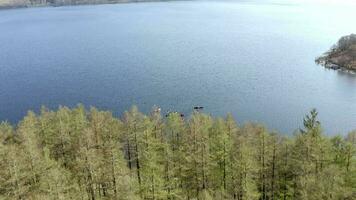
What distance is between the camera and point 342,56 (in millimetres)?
176125

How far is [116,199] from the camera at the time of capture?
47500mm

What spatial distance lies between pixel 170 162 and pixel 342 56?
144 metres

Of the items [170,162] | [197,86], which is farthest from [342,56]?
[170,162]

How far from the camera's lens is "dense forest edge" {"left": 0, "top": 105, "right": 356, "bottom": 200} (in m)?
48.2

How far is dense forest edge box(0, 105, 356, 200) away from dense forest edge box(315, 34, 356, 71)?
4635 inches

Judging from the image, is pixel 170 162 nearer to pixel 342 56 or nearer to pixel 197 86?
pixel 197 86

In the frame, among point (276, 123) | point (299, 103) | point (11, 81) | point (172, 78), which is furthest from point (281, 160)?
point (11, 81)

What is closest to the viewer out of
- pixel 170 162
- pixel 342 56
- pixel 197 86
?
pixel 170 162

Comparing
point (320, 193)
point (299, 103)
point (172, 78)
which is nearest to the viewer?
point (320, 193)

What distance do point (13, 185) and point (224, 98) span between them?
91.7 m

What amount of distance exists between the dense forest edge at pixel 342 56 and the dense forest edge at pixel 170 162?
117726mm

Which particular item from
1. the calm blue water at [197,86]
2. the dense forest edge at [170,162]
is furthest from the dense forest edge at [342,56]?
the dense forest edge at [170,162]

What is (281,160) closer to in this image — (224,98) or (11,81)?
(224,98)

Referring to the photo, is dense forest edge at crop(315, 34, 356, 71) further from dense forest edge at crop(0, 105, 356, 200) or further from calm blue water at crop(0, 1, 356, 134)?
dense forest edge at crop(0, 105, 356, 200)
